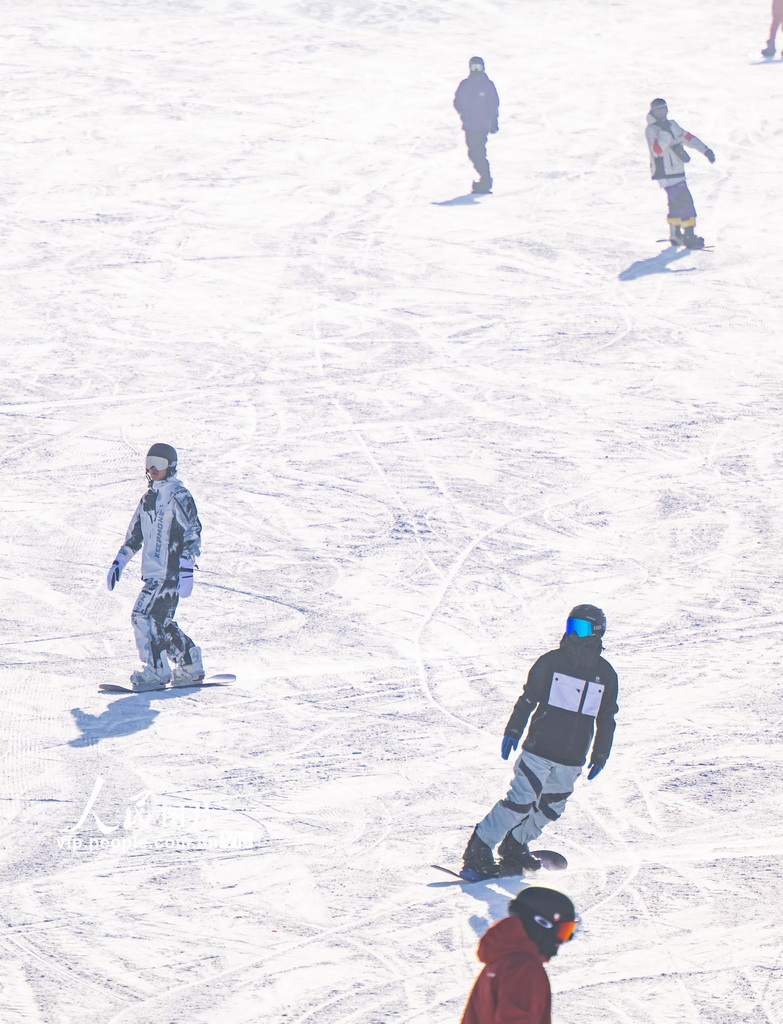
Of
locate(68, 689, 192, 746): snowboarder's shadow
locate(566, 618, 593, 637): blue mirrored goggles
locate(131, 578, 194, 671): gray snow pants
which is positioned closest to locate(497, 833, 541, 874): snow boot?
locate(566, 618, 593, 637): blue mirrored goggles

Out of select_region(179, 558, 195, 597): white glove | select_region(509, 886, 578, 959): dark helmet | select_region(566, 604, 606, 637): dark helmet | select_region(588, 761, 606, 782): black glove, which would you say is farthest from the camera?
select_region(179, 558, 195, 597): white glove

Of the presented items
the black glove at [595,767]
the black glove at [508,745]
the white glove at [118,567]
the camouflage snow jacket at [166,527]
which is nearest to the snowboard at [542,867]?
the black glove at [595,767]

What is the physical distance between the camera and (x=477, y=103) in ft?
65.8

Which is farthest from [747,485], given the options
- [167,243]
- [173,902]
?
[167,243]

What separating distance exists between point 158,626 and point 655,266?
10997mm

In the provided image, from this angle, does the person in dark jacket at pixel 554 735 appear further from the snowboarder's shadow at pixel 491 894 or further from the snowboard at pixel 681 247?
the snowboard at pixel 681 247

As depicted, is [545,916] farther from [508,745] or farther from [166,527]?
[166,527]

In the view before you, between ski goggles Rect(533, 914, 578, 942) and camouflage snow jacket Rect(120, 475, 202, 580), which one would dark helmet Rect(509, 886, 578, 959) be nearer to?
ski goggles Rect(533, 914, 578, 942)

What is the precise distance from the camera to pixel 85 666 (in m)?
9.09

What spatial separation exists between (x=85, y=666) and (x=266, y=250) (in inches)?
A: 395

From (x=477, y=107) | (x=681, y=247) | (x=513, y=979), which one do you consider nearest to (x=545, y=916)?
(x=513, y=979)

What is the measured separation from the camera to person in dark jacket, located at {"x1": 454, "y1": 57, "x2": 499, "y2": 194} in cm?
2002

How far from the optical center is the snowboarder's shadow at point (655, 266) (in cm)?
1769

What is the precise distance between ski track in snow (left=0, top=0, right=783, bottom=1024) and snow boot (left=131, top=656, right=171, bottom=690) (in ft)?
0.32
